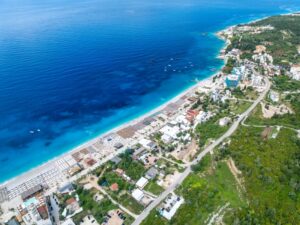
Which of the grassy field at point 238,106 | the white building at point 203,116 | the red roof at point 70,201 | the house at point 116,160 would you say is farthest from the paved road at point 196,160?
the house at point 116,160

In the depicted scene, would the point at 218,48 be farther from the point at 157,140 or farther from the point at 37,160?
the point at 37,160

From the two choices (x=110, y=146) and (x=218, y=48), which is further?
(x=218, y=48)

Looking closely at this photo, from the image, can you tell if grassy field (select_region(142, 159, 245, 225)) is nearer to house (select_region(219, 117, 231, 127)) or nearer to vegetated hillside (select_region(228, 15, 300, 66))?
house (select_region(219, 117, 231, 127))

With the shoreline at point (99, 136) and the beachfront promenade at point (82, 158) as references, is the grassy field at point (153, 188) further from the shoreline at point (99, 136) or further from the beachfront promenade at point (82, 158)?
the shoreline at point (99, 136)

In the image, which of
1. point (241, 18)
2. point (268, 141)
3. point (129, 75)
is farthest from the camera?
point (241, 18)

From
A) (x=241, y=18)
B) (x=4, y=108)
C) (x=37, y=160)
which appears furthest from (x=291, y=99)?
(x=241, y=18)

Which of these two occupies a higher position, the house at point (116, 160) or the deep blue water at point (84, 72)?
the deep blue water at point (84, 72)

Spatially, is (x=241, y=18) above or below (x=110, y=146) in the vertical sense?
above
